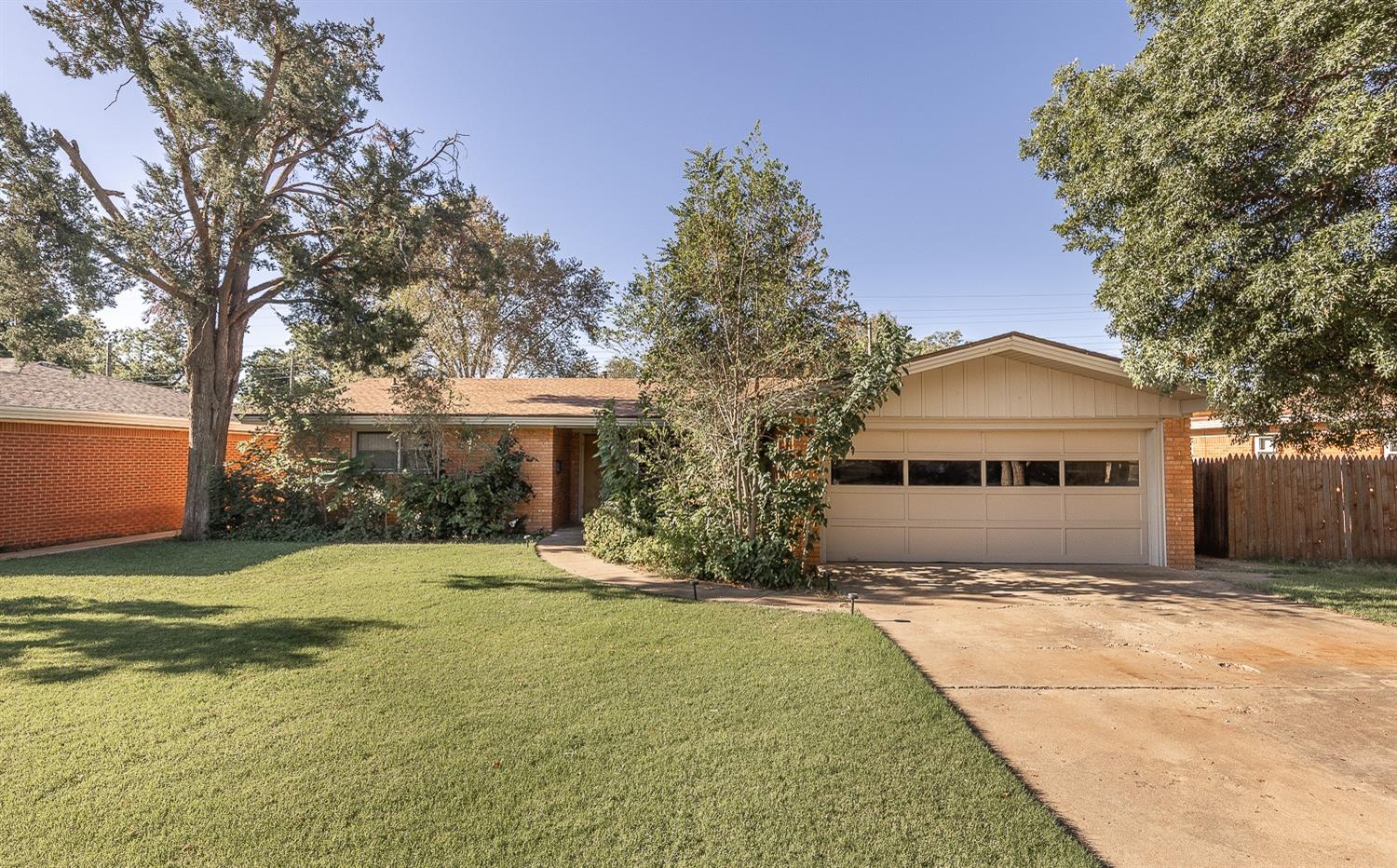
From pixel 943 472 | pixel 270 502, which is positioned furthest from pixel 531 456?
pixel 943 472

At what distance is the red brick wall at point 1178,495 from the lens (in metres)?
9.24

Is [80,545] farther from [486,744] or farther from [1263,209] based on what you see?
[1263,209]

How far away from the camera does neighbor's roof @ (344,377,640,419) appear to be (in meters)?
12.3

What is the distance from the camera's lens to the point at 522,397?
13.9 m

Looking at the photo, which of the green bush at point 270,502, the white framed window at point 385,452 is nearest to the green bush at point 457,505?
the white framed window at point 385,452

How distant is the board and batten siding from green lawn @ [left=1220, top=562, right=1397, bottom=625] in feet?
8.63

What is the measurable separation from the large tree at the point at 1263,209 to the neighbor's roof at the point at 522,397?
7.71 meters

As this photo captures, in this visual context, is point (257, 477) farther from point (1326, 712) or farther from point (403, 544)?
point (1326, 712)

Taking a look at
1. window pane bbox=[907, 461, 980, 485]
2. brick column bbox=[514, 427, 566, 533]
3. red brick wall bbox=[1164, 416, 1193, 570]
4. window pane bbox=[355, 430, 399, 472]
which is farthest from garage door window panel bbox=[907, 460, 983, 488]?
window pane bbox=[355, 430, 399, 472]

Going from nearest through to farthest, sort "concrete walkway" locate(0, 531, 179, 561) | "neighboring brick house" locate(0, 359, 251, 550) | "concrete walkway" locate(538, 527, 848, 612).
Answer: "concrete walkway" locate(538, 527, 848, 612)
"concrete walkway" locate(0, 531, 179, 561)
"neighboring brick house" locate(0, 359, 251, 550)

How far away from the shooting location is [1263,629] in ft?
19.6

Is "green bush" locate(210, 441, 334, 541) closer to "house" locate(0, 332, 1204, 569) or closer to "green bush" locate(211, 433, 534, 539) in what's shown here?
"green bush" locate(211, 433, 534, 539)

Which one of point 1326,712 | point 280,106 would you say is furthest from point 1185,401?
point 280,106

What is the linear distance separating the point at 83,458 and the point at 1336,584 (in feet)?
66.3
